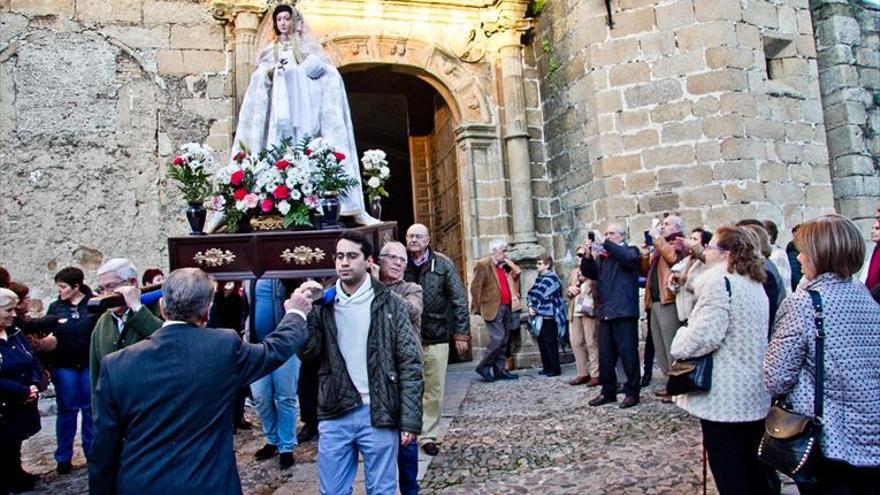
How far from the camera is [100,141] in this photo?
794 centimetres

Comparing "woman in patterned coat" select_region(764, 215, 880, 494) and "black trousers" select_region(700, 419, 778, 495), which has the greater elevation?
"woman in patterned coat" select_region(764, 215, 880, 494)

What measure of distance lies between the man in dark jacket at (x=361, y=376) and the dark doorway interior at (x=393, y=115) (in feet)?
22.8

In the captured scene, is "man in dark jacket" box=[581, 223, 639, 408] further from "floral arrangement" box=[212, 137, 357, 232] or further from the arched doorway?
the arched doorway

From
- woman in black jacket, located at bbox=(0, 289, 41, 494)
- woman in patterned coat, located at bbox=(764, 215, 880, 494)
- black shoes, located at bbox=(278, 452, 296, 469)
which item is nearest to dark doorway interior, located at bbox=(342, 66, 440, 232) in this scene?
woman in black jacket, located at bbox=(0, 289, 41, 494)

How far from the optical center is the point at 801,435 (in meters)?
2.46

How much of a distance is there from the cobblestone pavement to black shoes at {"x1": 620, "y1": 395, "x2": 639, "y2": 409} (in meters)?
0.06

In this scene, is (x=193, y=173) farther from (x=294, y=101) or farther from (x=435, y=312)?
(x=435, y=312)

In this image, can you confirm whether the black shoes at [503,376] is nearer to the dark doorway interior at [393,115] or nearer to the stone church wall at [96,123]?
→ the stone church wall at [96,123]

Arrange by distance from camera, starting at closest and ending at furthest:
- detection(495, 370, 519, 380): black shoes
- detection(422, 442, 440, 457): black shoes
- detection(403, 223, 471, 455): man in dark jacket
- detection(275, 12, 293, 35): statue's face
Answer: detection(275, 12, 293, 35): statue's face → detection(422, 442, 440, 457): black shoes → detection(403, 223, 471, 455): man in dark jacket → detection(495, 370, 519, 380): black shoes

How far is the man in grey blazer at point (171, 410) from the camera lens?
224 centimetres

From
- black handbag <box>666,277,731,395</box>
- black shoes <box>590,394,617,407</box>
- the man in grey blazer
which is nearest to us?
the man in grey blazer

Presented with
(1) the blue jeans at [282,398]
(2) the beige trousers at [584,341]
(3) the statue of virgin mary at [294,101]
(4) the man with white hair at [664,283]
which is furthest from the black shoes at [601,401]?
(3) the statue of virgin mary at [294,101]

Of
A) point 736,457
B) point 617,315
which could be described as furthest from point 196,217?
point 617,315

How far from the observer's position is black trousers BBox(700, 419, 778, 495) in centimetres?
304
